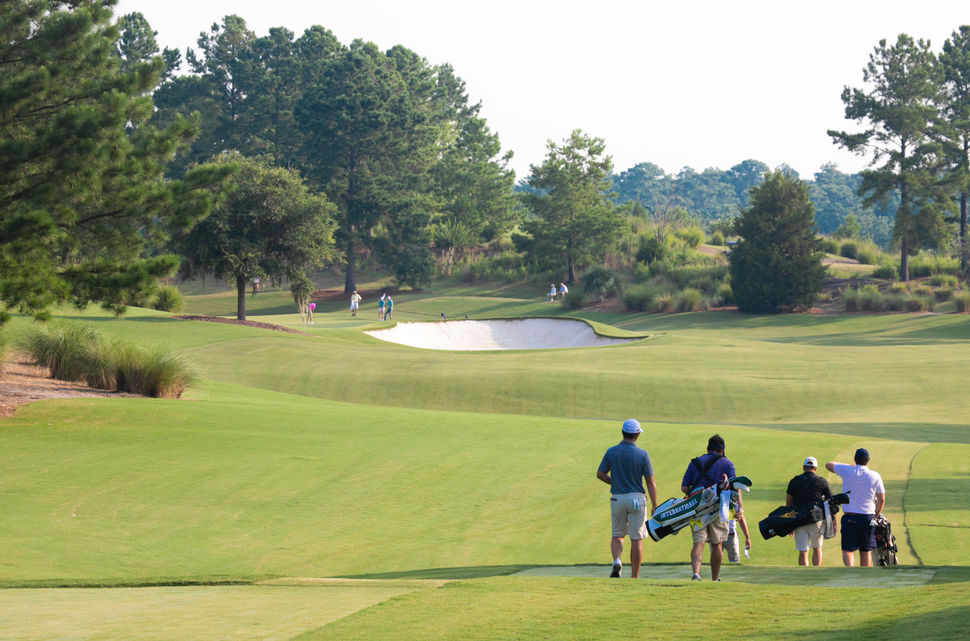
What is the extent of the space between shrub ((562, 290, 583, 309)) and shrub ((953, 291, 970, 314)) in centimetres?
2310

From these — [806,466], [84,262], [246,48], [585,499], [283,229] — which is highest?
[246,48]

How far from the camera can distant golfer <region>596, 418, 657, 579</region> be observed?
32.3 feet

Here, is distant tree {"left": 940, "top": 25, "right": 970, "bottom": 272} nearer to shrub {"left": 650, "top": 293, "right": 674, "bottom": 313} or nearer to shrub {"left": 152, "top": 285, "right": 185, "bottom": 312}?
shrub {"left": 650, "top": 293, "right": 674, "bottom": 313}

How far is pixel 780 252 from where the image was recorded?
5694cm

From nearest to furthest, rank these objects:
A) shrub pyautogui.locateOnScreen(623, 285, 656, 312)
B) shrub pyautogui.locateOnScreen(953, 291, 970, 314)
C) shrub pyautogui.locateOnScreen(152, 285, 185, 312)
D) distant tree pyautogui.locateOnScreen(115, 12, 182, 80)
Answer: shrub pyautogui.locateOnScreen(152, 285, 185, 312), shrub pyautogui.locateOnScreen(953, 291, 970, 314), shrub pyautogui.locateOnScreen(623, 285, 656, 312), distant tree pyautogui.locateOnScreen(115, 12, 182, 80)

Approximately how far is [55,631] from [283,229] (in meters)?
39.3

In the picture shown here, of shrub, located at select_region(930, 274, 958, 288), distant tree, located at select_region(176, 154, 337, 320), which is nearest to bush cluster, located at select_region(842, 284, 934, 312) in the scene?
shrub, located at select_region(930, 274, 958, 288)

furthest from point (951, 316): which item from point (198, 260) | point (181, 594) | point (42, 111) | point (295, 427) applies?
point (181, 594)

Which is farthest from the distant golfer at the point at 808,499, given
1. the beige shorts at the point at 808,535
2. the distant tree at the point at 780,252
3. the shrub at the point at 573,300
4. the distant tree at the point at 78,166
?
the shrub at the point at 573,300

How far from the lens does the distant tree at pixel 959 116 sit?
209ft

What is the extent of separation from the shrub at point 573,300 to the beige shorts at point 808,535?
54.4m

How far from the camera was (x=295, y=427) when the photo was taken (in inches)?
706

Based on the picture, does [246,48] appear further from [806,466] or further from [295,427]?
[806,466]

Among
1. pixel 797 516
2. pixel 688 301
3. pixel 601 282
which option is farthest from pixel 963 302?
pixel 797 516
